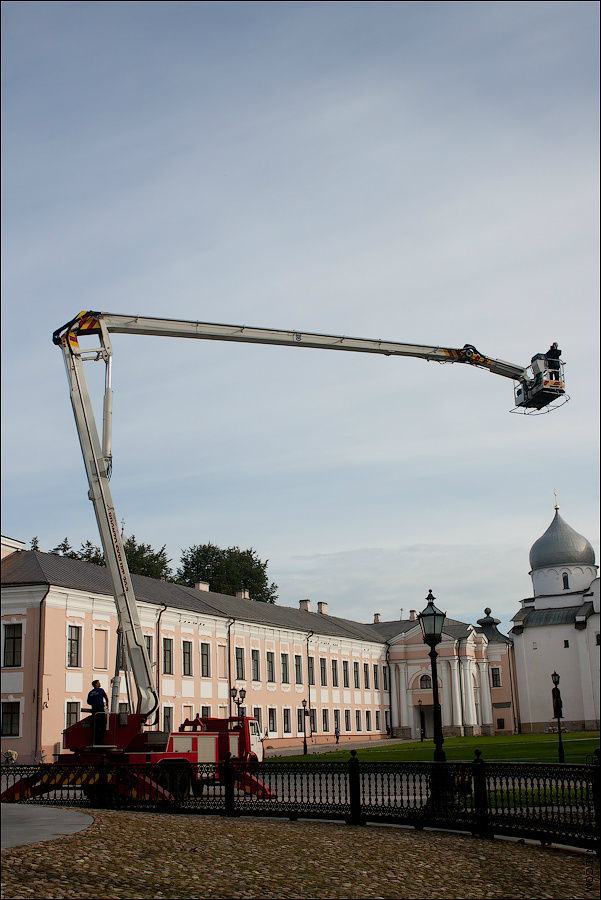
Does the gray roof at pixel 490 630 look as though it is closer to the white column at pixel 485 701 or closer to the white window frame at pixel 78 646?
the white column at pixel 485 701

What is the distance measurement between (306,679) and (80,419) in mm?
41970

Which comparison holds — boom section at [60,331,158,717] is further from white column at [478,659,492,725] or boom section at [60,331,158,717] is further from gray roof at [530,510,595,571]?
gray roof at [530,510,595,571]

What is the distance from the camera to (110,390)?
18.5m

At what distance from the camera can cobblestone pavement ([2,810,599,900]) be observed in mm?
7797

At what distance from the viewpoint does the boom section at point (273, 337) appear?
20359 mm

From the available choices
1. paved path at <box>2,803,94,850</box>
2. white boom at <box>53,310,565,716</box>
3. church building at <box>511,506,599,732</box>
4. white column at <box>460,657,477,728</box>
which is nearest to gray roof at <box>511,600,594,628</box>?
church building at <box>511,506,599,732</box>

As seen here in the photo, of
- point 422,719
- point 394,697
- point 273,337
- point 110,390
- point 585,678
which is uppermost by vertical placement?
point 273,337

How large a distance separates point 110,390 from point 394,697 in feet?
184

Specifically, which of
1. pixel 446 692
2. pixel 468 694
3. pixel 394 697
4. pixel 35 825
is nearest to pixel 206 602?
pixel 394 697

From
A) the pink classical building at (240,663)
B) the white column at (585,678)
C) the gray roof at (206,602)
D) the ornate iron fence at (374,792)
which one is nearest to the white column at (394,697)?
the pink classical building at (240,663)

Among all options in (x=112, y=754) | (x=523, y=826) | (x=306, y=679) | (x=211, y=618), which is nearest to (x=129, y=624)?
(x=112, y=754)

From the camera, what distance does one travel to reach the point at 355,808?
45.2ft

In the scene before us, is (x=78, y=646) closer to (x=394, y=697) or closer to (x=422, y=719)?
(x=394, y=697)

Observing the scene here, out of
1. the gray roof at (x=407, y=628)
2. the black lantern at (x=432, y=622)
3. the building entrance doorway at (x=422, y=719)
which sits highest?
the gray roof at (x=407, y=628)
